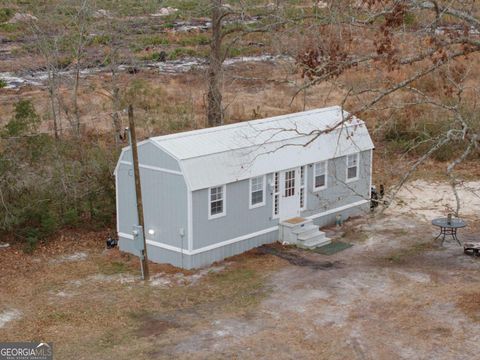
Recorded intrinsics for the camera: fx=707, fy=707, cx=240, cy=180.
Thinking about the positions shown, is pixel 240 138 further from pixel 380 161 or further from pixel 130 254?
pixel 380 161

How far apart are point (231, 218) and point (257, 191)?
126cm

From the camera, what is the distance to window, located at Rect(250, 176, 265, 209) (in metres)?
20.5

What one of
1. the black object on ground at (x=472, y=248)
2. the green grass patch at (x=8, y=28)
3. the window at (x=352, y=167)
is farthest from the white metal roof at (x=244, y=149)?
the green grass patch at (x=8, y=28)

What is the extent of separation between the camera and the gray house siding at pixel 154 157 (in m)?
19.0

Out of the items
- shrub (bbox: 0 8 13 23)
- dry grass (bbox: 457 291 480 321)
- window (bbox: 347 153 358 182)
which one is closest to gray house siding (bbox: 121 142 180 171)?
window (bbox: 347 153 358 182)

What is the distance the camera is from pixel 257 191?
20656 millimetres

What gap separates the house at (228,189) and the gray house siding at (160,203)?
0.03 meters

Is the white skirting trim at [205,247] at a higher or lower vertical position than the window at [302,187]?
lower

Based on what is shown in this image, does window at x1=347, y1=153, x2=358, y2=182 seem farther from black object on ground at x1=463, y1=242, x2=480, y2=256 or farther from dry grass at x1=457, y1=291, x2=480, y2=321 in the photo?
dry grass at x1=457, y1=291, x2=480, y2=321

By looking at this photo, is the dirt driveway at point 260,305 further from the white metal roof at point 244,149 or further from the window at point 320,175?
the white metal roof at point 244,149

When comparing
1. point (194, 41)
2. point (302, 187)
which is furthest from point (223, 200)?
point (194, 41)

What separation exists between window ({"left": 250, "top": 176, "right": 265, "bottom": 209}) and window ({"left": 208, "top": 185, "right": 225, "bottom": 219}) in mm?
1153

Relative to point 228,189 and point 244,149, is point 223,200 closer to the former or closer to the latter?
point 228,189

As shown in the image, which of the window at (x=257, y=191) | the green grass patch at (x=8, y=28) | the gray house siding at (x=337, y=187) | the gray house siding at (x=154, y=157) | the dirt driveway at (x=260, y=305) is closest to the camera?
the dirt driveway at (x=260, y=305)
